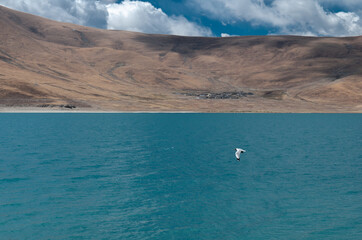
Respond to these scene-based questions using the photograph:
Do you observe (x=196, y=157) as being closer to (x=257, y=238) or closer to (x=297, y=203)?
(x=297, y=203)

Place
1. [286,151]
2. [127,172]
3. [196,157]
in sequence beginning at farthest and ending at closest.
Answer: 1. [286,151]
2. [196,157]
3. [127,172]

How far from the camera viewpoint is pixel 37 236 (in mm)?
17312

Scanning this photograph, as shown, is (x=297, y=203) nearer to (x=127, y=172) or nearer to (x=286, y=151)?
(x=127, y=172)

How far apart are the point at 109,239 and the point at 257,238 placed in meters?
7.36

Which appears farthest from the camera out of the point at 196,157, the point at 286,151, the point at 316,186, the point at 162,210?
the point at 286,151

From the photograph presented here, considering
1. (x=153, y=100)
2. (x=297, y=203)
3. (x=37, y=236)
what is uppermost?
(x=153, y=100)

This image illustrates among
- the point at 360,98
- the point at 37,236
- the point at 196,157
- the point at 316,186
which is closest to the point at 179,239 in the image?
the point at 37,236

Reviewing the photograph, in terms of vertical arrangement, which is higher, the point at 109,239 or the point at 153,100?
the point at 153,100

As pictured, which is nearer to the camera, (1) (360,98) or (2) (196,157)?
(2) (196,157)

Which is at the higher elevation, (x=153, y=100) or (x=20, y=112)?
(x=153, y=100)

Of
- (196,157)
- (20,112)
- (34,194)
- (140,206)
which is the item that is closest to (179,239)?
(140,206)

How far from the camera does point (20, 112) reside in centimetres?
13625

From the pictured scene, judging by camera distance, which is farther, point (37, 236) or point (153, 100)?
point (153, 100)

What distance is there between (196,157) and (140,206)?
1881 cm
